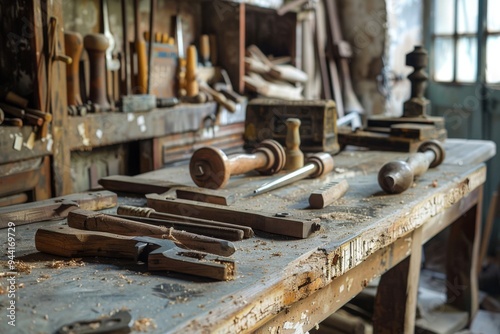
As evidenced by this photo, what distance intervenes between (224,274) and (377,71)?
376cm

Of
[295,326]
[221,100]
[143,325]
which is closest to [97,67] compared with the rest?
[221,100]

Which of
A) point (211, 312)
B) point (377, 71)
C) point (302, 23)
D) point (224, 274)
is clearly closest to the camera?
point (211, 312)

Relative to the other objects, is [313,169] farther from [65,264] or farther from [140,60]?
[140,60]

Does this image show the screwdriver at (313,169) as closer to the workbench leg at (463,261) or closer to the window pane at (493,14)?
the workbench leg at (463,261)

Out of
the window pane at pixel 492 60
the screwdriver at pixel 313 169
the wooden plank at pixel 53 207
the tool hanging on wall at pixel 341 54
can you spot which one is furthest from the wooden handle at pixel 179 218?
the window pane at pixel 492 60

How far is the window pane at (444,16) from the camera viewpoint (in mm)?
4770

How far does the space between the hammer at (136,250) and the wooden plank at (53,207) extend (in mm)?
306

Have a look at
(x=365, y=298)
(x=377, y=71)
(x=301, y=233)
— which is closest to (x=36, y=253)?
(x=301, y=233)

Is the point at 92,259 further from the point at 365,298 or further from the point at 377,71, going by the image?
the point at 377,71

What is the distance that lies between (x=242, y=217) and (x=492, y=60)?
3.66 meters

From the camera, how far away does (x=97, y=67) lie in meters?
2.86

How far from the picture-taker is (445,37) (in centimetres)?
485

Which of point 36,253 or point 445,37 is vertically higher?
point 445,37

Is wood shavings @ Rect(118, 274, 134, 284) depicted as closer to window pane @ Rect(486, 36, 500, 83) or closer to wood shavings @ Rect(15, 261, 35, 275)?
wood shavings @ Rect(15, 261, 35, 275)
